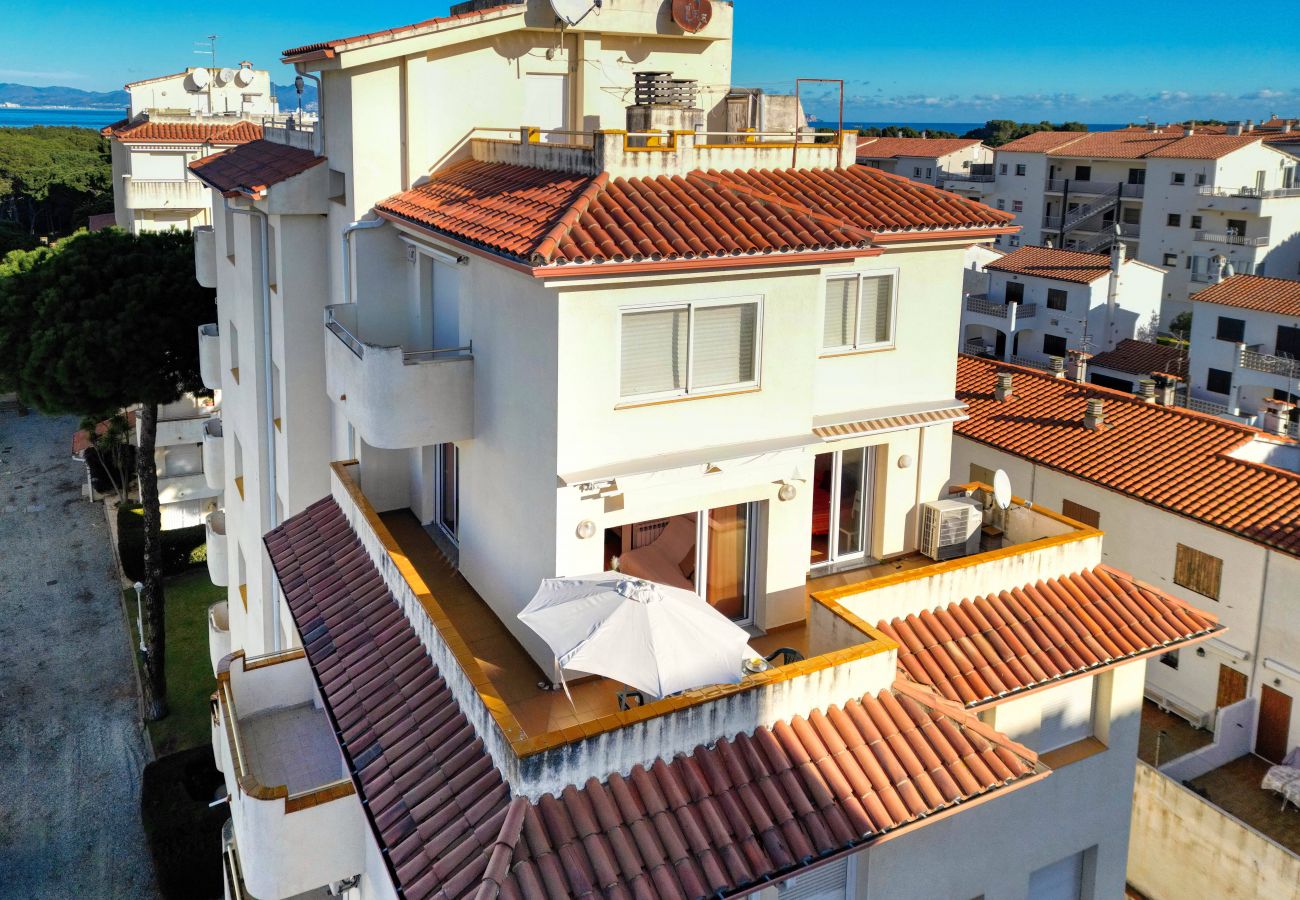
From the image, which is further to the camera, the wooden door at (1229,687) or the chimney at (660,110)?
the wooden door at (1229,687)

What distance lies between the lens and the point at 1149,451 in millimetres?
33375

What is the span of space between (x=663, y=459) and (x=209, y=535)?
2429 cm

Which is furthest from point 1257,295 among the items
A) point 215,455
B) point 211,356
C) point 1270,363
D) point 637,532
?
point 637,532

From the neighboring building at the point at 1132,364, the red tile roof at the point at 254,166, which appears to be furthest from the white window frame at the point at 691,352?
the neighboring building at the point at 1132,364

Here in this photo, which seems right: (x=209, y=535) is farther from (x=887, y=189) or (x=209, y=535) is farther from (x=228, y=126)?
(x=228, y=126)

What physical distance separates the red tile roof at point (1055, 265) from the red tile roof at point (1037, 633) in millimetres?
59142

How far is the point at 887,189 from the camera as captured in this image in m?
18.1

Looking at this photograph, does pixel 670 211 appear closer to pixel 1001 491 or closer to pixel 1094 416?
pixel 1001 491

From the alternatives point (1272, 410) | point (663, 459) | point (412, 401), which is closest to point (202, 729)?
point (412, 401)

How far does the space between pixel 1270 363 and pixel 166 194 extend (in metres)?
59.4

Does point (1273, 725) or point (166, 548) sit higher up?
point (1273, 725)

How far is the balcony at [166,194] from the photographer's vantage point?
172 feet

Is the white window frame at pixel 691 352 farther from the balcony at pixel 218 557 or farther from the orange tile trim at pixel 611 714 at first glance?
the balcony at pixel 218 557

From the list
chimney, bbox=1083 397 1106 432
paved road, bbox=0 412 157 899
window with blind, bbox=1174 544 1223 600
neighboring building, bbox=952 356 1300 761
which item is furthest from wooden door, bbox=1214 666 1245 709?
paved road, bbox=0 412 157 899
